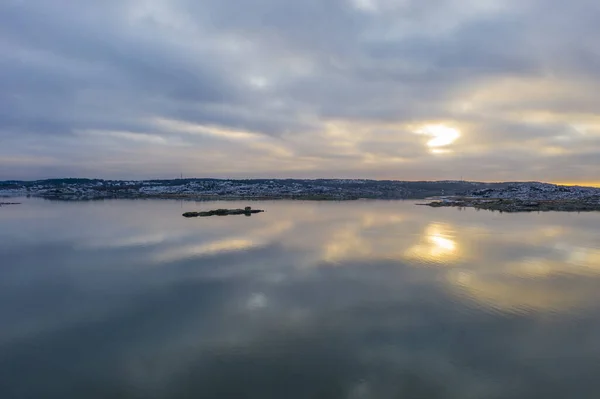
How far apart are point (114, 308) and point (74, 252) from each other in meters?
13.0

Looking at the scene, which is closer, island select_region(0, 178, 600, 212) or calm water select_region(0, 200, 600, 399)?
calm water select_region(0, 200, 600, 399)

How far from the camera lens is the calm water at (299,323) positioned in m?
7.97

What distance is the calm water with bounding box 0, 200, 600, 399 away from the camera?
797 cm

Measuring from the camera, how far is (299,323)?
11.2m

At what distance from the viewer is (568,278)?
16.6 m

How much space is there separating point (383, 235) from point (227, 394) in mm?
24213

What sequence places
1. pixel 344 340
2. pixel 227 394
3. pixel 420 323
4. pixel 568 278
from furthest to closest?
pixel 568 278 → pixel 420 323 → pixel 344 340 → pixel 227 394

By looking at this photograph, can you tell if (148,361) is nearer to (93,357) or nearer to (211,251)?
(93,357)

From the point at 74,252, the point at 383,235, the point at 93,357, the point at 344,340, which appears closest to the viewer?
the point at 93,357

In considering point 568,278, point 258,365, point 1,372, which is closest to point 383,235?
point 568,278

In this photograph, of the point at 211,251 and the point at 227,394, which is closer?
the point at 227,394

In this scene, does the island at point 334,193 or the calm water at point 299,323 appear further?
the island at point 334,193

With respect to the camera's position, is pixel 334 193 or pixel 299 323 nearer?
pixel 299 323

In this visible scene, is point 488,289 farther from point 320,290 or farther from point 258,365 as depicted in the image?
point 258,365
